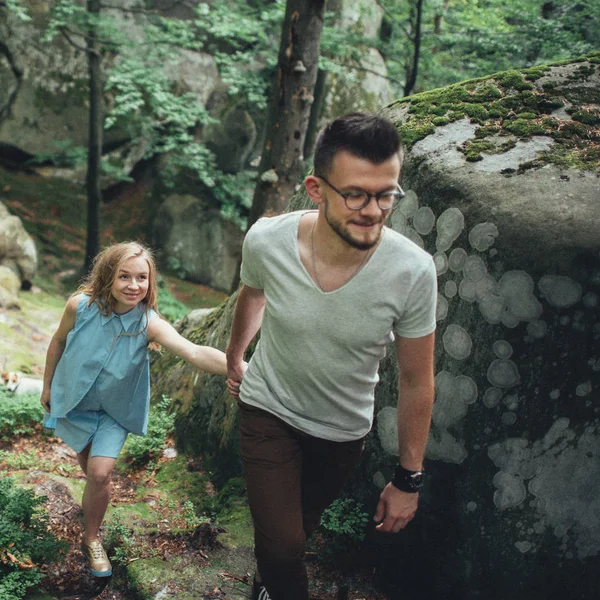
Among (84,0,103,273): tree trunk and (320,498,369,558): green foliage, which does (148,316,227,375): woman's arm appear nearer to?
(320,498,369,558): green foliage

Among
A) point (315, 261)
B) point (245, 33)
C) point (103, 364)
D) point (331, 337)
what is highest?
point (245, 33)

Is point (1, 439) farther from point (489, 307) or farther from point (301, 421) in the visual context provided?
point (489, 307)

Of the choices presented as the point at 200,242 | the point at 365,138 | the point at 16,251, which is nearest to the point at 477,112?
the point at 365,138

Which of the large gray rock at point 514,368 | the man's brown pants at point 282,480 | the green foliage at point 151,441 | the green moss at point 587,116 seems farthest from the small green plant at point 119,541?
the green moss at point 587,116

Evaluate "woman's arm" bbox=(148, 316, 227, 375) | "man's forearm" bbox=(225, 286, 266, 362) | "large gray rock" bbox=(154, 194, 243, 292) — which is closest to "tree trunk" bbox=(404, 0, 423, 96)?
"large gray rock" bbox=(154, 194, 243, 292)

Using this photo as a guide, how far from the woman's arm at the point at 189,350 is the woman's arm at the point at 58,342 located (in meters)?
0.46

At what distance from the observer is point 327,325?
7.77 feet

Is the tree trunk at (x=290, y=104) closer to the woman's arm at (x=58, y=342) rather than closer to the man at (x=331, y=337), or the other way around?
the woman's arm at (x=58, y=342)

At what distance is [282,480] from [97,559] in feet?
5.05

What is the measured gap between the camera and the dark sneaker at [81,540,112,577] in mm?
3381

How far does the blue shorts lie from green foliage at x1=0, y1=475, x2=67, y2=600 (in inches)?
17.1

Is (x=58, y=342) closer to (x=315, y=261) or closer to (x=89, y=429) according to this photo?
(x=89, y=429)

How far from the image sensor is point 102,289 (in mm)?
3576

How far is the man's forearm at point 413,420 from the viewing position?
7.98ft
